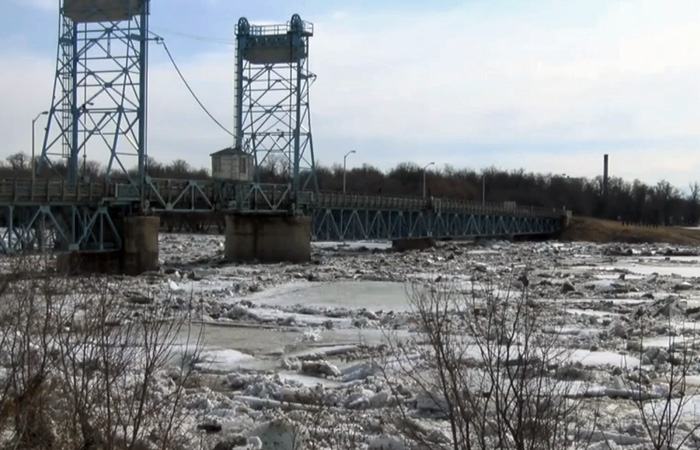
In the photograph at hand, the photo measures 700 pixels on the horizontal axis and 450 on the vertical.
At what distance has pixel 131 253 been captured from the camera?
44.8 metres

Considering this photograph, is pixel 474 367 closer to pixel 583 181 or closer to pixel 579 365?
pixel 579 365

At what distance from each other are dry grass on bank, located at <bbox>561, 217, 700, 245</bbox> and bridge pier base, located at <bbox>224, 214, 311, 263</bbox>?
203ft

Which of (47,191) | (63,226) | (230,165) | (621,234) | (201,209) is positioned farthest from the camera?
(621,234)

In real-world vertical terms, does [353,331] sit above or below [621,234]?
below

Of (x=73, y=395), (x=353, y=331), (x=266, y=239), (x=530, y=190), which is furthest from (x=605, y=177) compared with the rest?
(x=73, y=395)

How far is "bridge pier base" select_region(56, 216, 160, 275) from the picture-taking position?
146ft

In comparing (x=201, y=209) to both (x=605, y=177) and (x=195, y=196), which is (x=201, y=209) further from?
(x=605, y=177)

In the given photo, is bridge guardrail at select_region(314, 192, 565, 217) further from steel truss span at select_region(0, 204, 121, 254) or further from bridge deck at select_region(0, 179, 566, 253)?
steel truss span at select_region(0, 204, 121, 254)

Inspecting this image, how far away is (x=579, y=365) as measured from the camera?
1681cm

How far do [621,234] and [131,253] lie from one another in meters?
81.9

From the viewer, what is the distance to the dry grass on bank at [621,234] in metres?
113

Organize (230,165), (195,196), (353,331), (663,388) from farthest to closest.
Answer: (230,165) < (195,196) < (353,331) < (663,388)

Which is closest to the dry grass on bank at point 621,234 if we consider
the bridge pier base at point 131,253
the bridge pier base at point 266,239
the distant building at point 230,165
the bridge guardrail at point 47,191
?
the bridge pier base at point 266,239

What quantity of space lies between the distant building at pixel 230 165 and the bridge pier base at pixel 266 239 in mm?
4958
